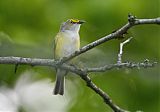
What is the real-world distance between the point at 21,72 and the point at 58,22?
721 millimetres

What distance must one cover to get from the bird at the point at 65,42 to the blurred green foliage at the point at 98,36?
0.10 m

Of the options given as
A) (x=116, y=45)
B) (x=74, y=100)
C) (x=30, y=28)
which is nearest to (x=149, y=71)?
(x=116, y=45)

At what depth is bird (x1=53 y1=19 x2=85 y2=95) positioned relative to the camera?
551 cm

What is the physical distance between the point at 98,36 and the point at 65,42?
37 centimetres

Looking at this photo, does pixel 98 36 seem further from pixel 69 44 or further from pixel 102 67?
pixel 102 67

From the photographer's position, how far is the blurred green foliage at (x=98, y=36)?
17.8ft

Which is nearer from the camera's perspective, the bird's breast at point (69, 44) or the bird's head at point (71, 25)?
the bird's breast at point (69, 44)

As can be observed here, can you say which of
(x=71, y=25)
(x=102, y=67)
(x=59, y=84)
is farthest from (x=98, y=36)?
(x=102, y=67)

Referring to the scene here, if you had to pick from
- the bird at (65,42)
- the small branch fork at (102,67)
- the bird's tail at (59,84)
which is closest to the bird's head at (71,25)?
the bird at (65,42)

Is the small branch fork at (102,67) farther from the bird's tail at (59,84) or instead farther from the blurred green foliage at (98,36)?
the bird's tail at (59,84)

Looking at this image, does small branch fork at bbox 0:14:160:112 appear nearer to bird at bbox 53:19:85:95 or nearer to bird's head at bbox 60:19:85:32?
bird at bbox 53:19:85:95

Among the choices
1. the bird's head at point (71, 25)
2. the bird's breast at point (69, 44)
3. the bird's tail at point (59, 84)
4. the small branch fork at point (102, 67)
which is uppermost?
the bird's head at point (71, 25)

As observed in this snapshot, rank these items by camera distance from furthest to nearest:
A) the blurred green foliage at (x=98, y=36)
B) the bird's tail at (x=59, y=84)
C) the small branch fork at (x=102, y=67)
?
the bird's tail at (x=59, y=84) → the blurred green foliage at (x=98, y=36) → the small branch fork at (x=102, y=67)

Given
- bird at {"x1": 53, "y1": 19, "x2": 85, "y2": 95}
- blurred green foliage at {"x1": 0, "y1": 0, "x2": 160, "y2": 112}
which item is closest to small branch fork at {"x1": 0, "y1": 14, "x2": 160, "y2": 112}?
blurred green foliage at {"x1": 0, "y1": 0, "x2": 160, "y2": 112}
